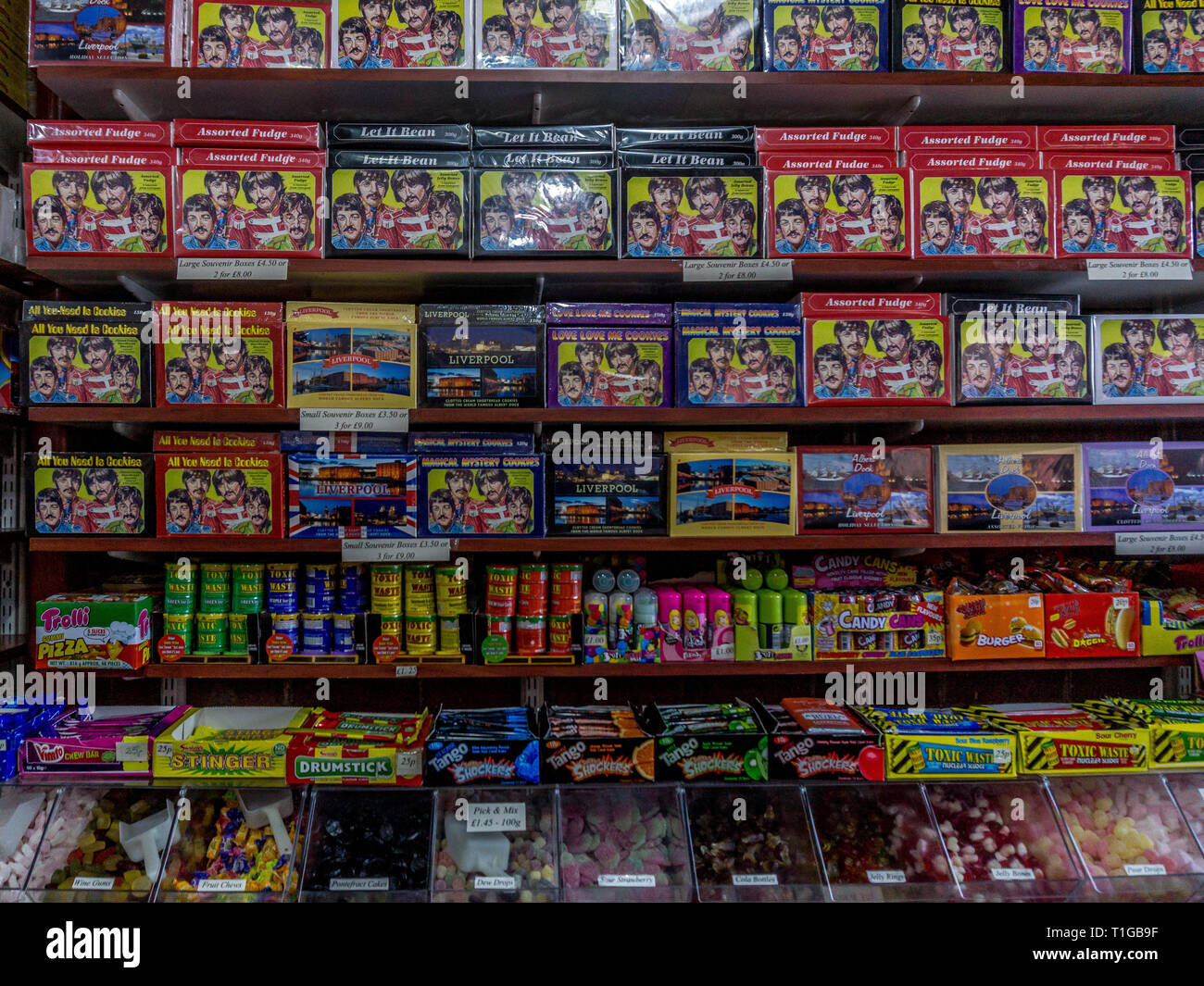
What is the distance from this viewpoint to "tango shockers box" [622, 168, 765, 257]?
6.48ft

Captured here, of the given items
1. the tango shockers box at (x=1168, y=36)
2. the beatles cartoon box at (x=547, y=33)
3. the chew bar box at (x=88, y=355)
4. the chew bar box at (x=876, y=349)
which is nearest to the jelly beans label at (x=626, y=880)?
the chew bar box at (x=876, y=349)

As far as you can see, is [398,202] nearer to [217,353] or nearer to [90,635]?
[217,353]

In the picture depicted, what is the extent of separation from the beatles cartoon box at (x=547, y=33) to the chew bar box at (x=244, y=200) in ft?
2.02

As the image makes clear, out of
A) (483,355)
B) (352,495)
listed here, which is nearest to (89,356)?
(352,495)

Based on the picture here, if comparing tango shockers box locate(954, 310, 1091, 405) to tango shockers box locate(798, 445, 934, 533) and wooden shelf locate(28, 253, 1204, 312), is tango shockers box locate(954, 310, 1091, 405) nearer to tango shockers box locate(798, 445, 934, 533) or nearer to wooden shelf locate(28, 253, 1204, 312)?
wooden shelf locate(28, 253, 1204, 312)

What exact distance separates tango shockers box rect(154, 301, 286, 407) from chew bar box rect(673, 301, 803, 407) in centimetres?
121

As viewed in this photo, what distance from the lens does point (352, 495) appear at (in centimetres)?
198

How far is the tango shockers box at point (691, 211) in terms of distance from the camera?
6.48ft

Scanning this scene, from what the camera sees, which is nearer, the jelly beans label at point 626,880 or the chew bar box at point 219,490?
the jelly beans label at point 626,880

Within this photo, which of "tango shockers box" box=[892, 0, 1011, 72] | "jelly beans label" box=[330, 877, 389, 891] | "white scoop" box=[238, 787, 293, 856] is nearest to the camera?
"jelly beans label" box=[330, 877, 389, 891]

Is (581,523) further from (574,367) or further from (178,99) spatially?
(178,99)

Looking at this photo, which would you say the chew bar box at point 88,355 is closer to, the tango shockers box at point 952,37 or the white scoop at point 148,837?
the white scoop at point 148,837

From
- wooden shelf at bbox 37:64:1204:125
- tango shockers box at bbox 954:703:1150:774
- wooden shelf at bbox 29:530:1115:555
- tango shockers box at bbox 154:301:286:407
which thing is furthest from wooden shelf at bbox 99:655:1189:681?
wooden shelf at bbox 37:64:1204:125
